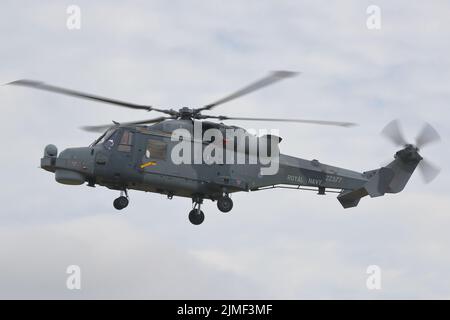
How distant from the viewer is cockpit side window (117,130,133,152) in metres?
33.7

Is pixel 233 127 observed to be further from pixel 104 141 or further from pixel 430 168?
pixel 430 168

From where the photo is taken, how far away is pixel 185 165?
34.1 metres

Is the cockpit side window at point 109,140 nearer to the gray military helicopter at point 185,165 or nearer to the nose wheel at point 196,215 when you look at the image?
the gray military helicopter at point 185,165

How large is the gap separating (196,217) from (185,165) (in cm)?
231

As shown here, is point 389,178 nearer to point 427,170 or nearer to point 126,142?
point 427,170

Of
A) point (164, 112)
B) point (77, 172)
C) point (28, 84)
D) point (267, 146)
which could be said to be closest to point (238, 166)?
point (267, 146)

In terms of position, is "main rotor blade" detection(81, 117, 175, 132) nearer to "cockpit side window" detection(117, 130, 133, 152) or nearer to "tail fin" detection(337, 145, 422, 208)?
"cockpit side window" detection(117, 130, 133, 152)

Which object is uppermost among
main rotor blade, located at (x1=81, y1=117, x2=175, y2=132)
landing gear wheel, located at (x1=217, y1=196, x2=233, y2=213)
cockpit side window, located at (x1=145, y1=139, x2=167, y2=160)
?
main rotor blade, located at (x1=81, y1=117, x2=175, y2=132)

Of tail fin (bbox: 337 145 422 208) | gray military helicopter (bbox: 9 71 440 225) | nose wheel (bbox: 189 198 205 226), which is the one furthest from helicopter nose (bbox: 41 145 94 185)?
tail fin (bbox: 337 145 422 208)

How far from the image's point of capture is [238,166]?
3500 centimetres

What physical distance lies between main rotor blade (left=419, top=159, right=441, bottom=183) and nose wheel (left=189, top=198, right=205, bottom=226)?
9658 millimetres

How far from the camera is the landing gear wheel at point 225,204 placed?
34719 mm

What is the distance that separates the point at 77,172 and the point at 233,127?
644 centimetres

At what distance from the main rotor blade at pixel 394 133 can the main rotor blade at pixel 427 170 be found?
1287 mm
